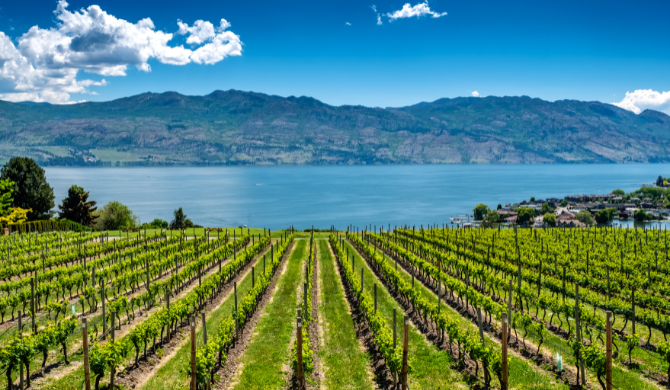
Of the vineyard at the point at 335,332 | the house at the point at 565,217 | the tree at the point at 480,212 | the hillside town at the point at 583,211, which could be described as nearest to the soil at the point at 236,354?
the vineyard at the point at 335,332

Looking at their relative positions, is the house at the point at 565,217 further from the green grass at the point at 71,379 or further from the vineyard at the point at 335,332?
the green grass at the point at 71,379

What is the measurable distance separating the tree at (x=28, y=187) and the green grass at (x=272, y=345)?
5383 cm

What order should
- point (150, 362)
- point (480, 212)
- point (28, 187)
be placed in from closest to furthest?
point (150, 362) < point (28, 187) < point (480, 212)

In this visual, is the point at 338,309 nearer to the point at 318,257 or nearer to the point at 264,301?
the point at 264,301

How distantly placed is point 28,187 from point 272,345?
61287mm

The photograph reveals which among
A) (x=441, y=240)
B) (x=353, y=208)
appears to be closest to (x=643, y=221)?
(x=353, y=208)

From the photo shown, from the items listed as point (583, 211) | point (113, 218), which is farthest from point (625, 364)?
point (583, 211)

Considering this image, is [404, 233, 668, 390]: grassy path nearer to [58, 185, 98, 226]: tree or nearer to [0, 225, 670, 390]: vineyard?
[0, 225, 670, 390]: vineyard

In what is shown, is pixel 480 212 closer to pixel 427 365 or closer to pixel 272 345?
pixel 427 365

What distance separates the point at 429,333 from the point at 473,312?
3480 mm

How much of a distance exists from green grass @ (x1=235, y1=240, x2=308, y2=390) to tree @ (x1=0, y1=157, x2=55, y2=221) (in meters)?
53.8

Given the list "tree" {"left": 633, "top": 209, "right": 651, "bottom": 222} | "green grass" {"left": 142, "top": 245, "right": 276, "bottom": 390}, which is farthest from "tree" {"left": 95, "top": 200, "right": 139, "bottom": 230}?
"tree" {"left": 633, "top": 209, "right": 651, "bottom": 222}

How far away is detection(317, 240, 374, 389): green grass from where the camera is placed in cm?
1123

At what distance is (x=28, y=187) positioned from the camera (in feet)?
191
